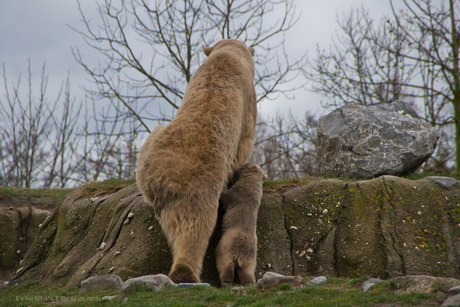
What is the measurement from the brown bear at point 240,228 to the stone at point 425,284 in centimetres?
161

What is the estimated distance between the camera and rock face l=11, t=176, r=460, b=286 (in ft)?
15.9

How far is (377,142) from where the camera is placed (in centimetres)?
670

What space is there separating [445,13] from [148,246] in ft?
28.3

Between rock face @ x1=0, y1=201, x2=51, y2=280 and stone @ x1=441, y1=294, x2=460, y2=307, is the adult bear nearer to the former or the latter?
stone @ x1=441, y1=294, x2=460, y2=307

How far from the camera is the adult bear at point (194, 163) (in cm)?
411

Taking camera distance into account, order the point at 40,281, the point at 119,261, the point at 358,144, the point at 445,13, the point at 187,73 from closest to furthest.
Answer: the point at 119,261
the point at 40,281
the point at 358,144
the point at 445,13
the point at 187,73

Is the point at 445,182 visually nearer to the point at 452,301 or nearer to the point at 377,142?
the point at 377,142

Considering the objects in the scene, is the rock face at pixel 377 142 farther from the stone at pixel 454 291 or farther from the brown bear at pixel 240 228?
the stone at pixel 454 291

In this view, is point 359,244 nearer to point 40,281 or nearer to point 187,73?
point 40,281

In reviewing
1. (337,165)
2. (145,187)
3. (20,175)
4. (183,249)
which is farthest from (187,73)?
(20,175)

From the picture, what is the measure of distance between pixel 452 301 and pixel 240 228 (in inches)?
92.3

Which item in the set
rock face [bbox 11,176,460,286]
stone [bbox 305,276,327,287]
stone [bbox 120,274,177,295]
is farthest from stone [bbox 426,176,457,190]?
stone [bbox 120,274,177,295]

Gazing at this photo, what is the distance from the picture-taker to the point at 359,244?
4984mm

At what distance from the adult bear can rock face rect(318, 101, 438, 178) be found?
240cm
